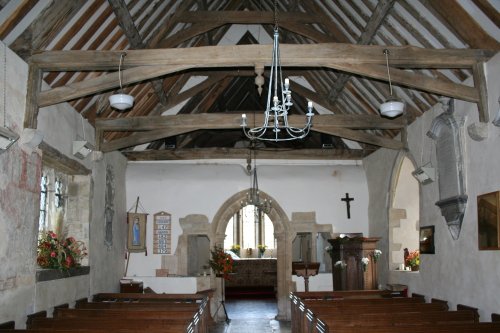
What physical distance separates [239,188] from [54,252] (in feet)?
16.4

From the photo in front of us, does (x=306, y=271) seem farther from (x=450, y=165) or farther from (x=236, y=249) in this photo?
(x=236, y=249)

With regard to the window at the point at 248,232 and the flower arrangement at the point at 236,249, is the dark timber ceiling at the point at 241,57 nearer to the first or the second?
the flower arrangement at the point at 236,249

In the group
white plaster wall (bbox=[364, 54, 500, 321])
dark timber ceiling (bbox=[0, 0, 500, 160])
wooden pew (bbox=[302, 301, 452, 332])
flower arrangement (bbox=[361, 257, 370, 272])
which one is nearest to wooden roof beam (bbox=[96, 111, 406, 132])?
dark timber ceiling (bbox=[0, 0, 500, 160])

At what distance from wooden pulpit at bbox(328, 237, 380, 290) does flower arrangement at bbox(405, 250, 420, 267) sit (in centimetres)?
54

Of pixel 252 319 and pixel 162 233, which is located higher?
pixel 162 233

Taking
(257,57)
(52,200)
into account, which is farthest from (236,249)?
(257,57)

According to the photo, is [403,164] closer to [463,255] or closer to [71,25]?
[463,255]

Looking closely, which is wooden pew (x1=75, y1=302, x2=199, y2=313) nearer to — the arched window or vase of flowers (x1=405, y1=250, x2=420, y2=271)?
vase of flowers (x1=405, y1=250, x2=420, y2=271)

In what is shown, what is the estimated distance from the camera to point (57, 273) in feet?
23.2

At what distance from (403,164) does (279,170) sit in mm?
2768

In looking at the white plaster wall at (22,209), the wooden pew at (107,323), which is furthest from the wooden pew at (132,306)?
the wooden pew at (107,323)

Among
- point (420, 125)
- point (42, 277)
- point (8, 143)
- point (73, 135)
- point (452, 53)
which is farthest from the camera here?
point (420, 125)

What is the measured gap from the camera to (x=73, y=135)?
7.88 metres

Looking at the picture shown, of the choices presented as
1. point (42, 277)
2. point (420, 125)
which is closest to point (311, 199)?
point (420, 125)
